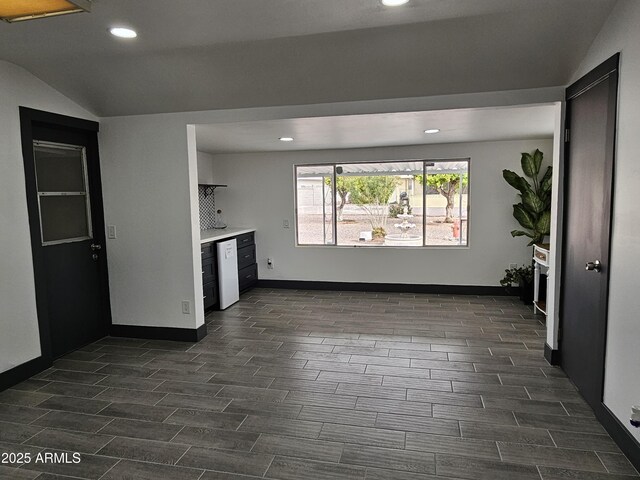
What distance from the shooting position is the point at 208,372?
334 centimetres

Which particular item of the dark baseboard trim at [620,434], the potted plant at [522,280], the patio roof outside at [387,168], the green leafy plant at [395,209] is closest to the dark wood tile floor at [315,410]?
the dark baseboard trim at [620,434]

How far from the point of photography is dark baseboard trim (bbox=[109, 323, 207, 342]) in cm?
407

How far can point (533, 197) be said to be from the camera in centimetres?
515

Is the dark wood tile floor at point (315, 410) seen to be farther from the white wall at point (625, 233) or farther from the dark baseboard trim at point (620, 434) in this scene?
the white wall at point (625, 233)

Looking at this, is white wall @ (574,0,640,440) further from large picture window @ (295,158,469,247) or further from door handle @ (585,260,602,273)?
large picture window @ (295,158,469,247)

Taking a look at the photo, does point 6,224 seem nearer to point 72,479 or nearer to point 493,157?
point 72,479

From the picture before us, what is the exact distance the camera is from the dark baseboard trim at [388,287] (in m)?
5.76

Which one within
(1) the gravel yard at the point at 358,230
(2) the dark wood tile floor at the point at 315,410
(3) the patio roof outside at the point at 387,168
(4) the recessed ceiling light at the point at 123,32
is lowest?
(2) the dark wood tile floor at the point at 315,410

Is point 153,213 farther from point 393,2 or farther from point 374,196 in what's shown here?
point 374,196

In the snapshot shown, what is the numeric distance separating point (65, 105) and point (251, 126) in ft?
5.25

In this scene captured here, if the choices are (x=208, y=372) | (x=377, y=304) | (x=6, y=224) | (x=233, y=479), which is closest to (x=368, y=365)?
(x=208, y=372)

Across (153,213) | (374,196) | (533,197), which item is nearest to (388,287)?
(374,196)

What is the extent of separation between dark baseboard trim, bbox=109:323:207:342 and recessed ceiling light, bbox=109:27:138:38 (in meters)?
2.59

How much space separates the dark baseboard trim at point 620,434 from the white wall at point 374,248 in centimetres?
337
